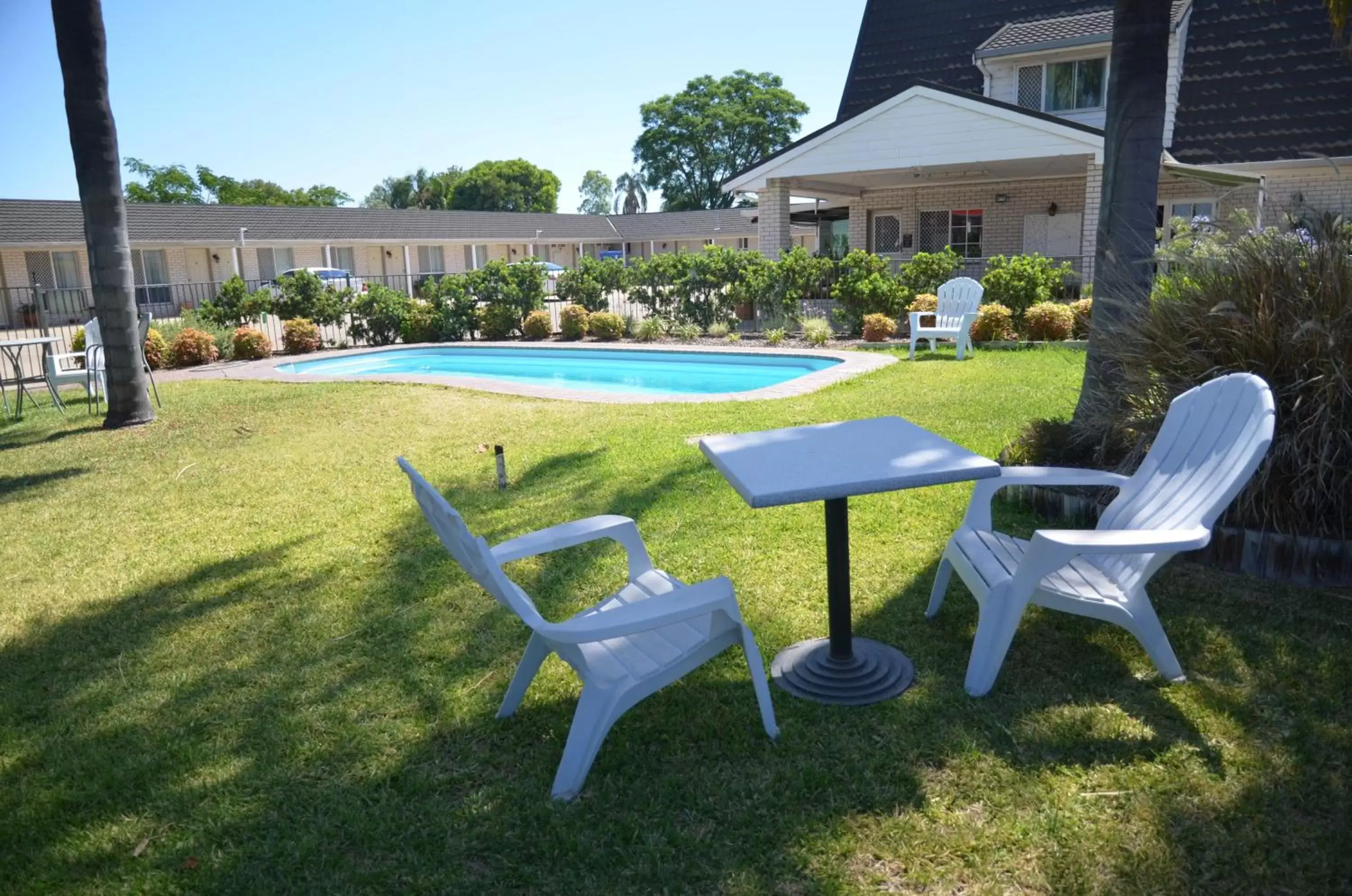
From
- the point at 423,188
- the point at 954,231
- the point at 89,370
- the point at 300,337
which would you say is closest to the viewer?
the point at 89,370

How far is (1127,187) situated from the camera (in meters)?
5.21

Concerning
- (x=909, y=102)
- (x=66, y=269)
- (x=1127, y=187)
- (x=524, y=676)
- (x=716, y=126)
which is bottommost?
(x=524, y=676)

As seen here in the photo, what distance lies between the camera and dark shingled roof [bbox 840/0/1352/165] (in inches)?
607

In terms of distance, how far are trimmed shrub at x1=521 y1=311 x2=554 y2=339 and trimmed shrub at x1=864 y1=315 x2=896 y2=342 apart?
689cm

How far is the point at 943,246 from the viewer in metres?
21.5

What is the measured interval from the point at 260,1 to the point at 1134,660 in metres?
12.3

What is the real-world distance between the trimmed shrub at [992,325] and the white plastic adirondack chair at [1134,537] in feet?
32.7

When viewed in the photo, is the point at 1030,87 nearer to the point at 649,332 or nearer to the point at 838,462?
the point at 649,332

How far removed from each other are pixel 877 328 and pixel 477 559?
500 inches

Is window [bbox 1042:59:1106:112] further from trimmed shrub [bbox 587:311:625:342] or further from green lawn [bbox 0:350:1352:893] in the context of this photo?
green lawn [bbox 0:350:1352:893]

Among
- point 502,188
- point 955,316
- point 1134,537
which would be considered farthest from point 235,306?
point 502,188

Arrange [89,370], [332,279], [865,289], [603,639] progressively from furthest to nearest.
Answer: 1. [332,279]
2. [865,289]
3. [89,370]
4. [603,639]

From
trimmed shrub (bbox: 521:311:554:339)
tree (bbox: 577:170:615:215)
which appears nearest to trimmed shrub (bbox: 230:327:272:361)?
trimmed shrub (bbox: 521:311:554:339)

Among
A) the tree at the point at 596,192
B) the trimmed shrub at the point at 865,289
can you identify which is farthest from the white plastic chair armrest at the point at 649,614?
the tree at the point at 596,192
